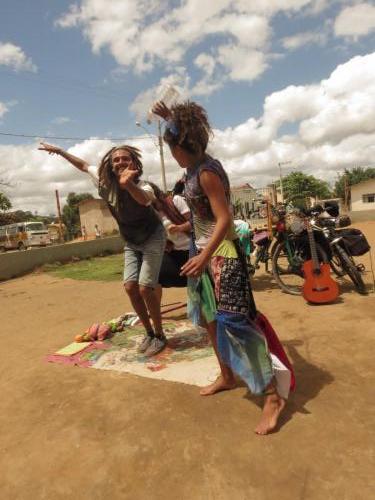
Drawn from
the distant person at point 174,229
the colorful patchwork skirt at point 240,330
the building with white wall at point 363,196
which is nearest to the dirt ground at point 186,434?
the colorful patchwork skirt at point 240,330

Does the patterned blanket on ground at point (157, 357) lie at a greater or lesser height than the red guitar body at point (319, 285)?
lesser

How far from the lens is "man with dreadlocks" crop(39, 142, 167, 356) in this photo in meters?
3.04

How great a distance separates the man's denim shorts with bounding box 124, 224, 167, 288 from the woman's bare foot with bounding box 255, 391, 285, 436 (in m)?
1.42

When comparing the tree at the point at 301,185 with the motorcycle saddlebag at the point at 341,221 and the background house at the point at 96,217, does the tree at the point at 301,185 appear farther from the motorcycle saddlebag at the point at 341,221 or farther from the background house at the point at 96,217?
the motorcycle saddlebag at the point at 341,221

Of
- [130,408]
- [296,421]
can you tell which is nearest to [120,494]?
[130,408]

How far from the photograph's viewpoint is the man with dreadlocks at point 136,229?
304cm

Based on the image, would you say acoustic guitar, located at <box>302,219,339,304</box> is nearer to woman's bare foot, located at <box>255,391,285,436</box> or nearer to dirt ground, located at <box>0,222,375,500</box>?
dirt ground, located at <box>0,222,375,500</box>

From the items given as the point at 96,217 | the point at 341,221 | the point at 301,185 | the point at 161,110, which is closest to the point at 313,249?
the point at 341,221

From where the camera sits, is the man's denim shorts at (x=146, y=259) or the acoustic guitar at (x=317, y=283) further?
the acoustic guitar at (x=317, y=283)

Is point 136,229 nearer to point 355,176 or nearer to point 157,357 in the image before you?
point 157,357

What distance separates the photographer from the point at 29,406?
260 cm

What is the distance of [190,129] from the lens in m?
2.14

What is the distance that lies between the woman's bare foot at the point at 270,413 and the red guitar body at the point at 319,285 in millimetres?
2430

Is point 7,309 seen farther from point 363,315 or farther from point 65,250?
point 65,250
